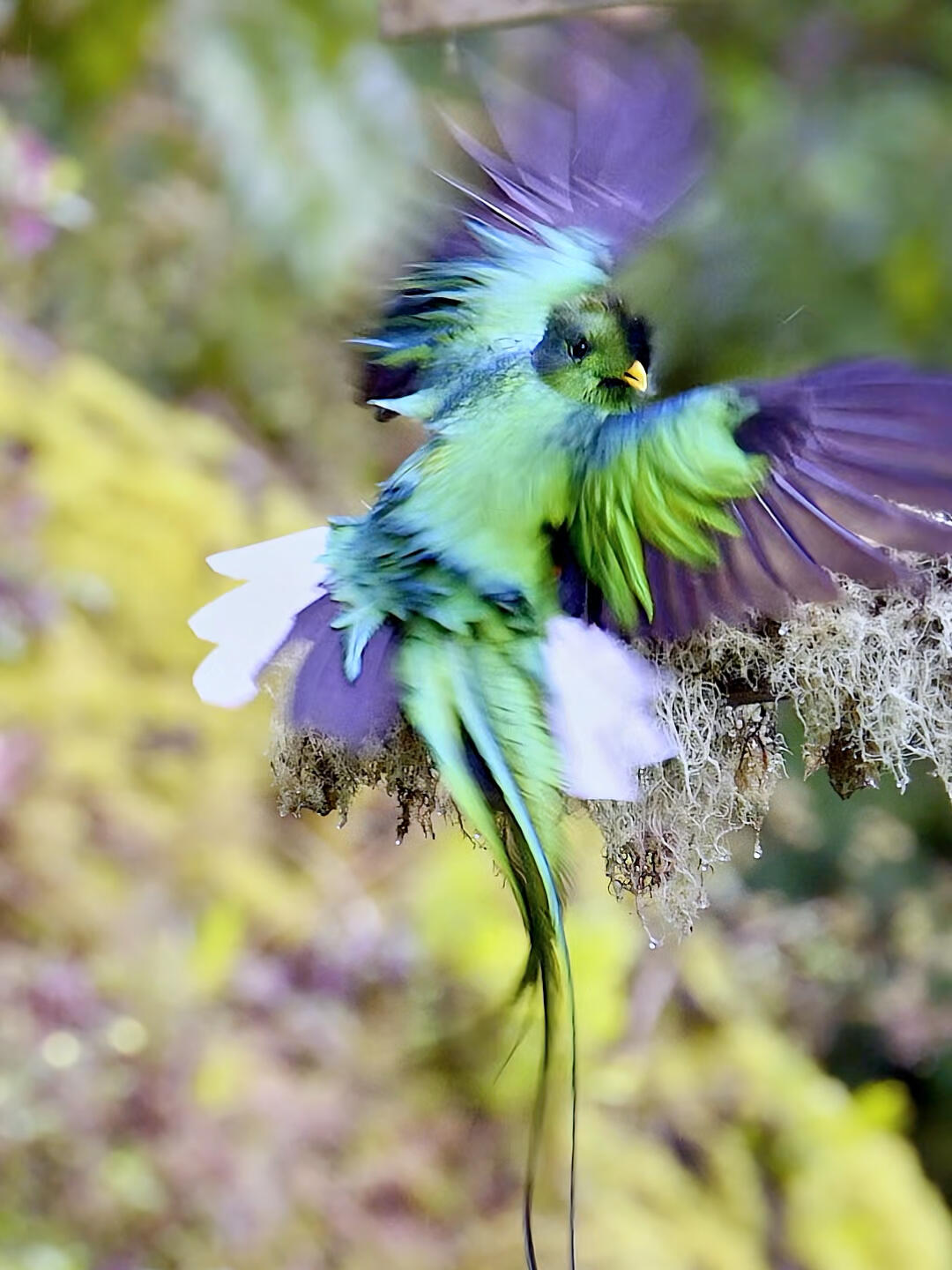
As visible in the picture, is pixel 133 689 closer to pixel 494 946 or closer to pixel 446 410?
pixel 494 946

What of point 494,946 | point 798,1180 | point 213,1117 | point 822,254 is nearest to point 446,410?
point 494,946

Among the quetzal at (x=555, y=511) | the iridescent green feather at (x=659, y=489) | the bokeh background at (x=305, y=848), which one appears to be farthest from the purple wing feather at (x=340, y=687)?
the bokeh background at (x=305, y=848)

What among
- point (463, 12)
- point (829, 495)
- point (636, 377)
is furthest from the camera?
point (463, 12)

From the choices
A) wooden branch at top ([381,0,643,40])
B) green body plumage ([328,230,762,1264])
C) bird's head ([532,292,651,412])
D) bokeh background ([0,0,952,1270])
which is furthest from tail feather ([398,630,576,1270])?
bokeh background ([0,0,952,1270])

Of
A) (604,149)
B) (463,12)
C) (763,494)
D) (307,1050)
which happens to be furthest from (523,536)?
(307,1050)

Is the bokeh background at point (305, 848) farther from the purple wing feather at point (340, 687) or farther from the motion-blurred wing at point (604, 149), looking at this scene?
the purple wing feather at point (340, 687)

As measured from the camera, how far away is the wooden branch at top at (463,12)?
986mm

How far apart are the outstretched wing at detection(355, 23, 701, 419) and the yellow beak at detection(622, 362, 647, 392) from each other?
2.9 inches

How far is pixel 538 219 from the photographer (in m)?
0.74

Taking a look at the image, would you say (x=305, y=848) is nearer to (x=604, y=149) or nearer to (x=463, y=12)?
(x=463, y=12)

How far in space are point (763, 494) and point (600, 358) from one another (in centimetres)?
14

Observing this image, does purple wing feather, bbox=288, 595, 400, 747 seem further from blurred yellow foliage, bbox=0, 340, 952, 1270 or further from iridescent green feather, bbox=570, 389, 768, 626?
blurred yellow foliage, bbox=0, 340, 952, 1270

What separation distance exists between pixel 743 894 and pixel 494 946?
1.22 feet

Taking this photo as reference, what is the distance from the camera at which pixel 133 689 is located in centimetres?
190
